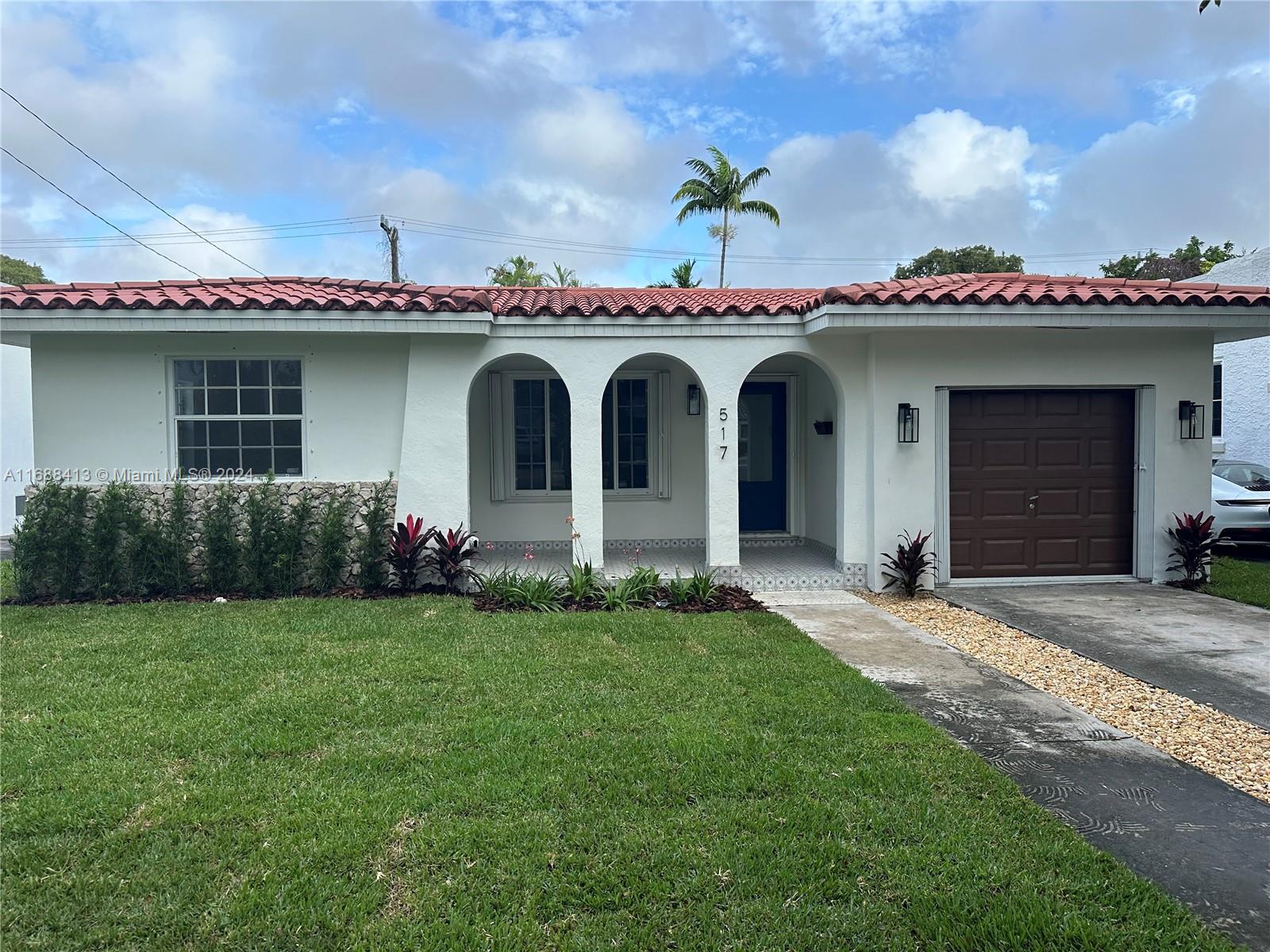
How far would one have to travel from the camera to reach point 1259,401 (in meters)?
15.2

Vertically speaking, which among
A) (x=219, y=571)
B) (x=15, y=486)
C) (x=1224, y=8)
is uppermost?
Result: (x=1224, y=8)

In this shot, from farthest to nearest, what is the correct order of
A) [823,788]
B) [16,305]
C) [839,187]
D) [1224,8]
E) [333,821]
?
[839,187] → [16,305] → [1224,8] → [823,788] → [333,821]

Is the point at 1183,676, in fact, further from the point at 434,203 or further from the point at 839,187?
the point at 434,203

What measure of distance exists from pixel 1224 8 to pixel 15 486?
1877 cm

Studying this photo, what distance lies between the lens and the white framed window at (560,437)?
11.6 meters

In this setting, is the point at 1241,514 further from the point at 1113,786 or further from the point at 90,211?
the point at 90,211

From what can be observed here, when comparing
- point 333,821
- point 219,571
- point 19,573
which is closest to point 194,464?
point 219,571

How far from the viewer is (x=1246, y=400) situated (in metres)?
15.5

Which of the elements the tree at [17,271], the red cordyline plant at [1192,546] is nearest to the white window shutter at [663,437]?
the red cordyline plant at [1192,546]

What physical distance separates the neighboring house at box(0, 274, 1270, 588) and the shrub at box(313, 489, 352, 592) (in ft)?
2.16

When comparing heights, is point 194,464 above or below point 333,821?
above

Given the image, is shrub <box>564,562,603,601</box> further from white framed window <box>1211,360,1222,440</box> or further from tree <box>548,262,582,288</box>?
tree <box>548,262,582,288</box>

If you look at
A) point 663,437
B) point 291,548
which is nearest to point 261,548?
point 291,548

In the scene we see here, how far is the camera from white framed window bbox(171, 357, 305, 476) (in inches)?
364
